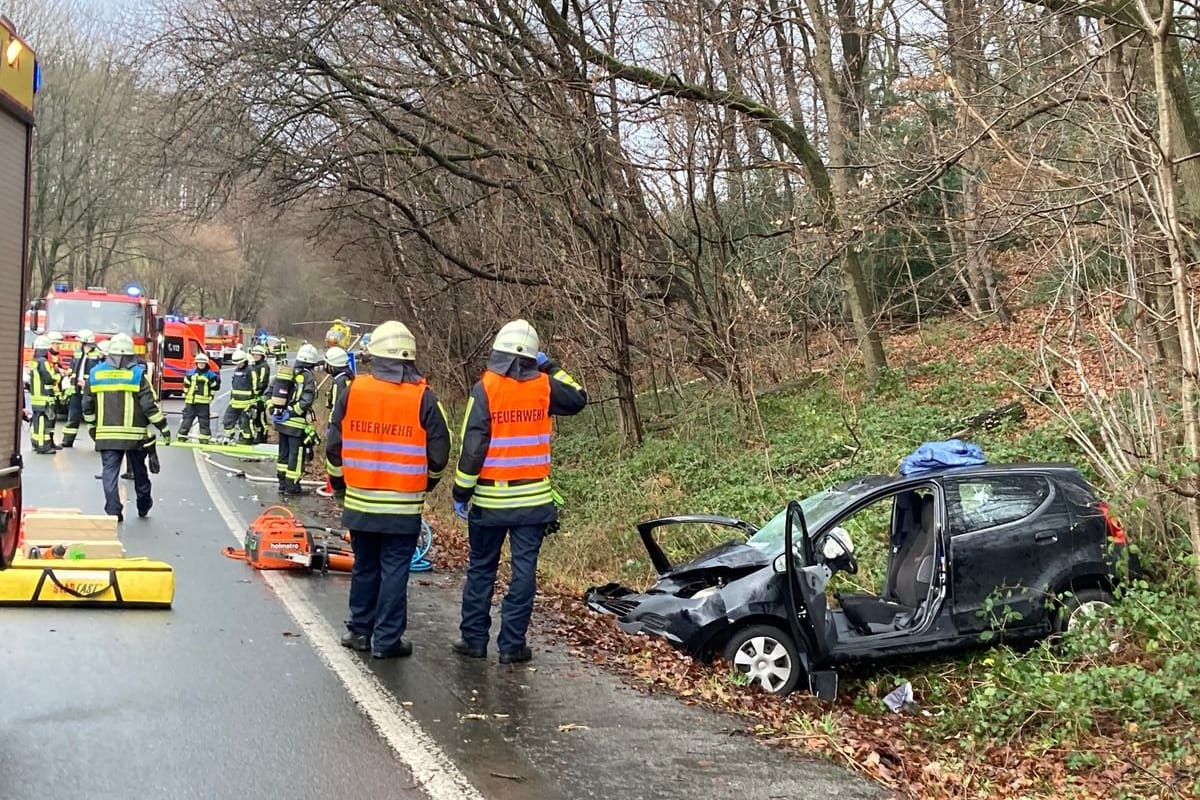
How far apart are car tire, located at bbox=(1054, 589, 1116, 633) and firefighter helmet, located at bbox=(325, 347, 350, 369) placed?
923 centimetres

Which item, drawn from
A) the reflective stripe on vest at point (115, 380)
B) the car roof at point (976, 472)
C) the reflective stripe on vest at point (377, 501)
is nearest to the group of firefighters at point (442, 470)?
the reflective stripe on vest at point (377, 501)

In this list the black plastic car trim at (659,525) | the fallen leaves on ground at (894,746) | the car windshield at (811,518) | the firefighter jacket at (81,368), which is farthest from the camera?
the firefighter jacket at (81,368)

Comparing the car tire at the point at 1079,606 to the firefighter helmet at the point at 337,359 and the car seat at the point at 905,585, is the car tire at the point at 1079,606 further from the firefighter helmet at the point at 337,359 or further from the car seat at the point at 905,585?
the firefighter helmet at the point at 337,359

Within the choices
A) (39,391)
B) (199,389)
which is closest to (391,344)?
(39,391)

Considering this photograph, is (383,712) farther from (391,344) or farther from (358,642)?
(391,344)

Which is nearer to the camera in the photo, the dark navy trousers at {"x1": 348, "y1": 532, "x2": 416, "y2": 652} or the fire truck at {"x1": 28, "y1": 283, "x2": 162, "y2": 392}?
the dark navy trousers at {"x1": 348, "y1": 532, "x2": 416, "y2": 652}

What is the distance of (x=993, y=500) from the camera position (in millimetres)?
6730

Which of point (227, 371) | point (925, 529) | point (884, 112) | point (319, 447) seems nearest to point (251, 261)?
point (227, 371)

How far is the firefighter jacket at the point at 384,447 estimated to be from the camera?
19.1ft

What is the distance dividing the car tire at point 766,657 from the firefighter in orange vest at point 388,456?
1989 mm

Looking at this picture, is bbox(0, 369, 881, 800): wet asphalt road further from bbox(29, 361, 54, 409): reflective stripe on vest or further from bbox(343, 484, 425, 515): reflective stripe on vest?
bbox(29, 361, 54, 409): reflective stripe on vest

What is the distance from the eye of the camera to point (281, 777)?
4.05 meters

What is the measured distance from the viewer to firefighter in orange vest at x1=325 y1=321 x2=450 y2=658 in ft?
19.1

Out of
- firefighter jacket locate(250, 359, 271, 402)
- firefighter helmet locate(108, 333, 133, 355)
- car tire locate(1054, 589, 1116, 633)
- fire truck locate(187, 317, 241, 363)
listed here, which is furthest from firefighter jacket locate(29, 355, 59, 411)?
fire truck locate(187, 317, 241, 363)
